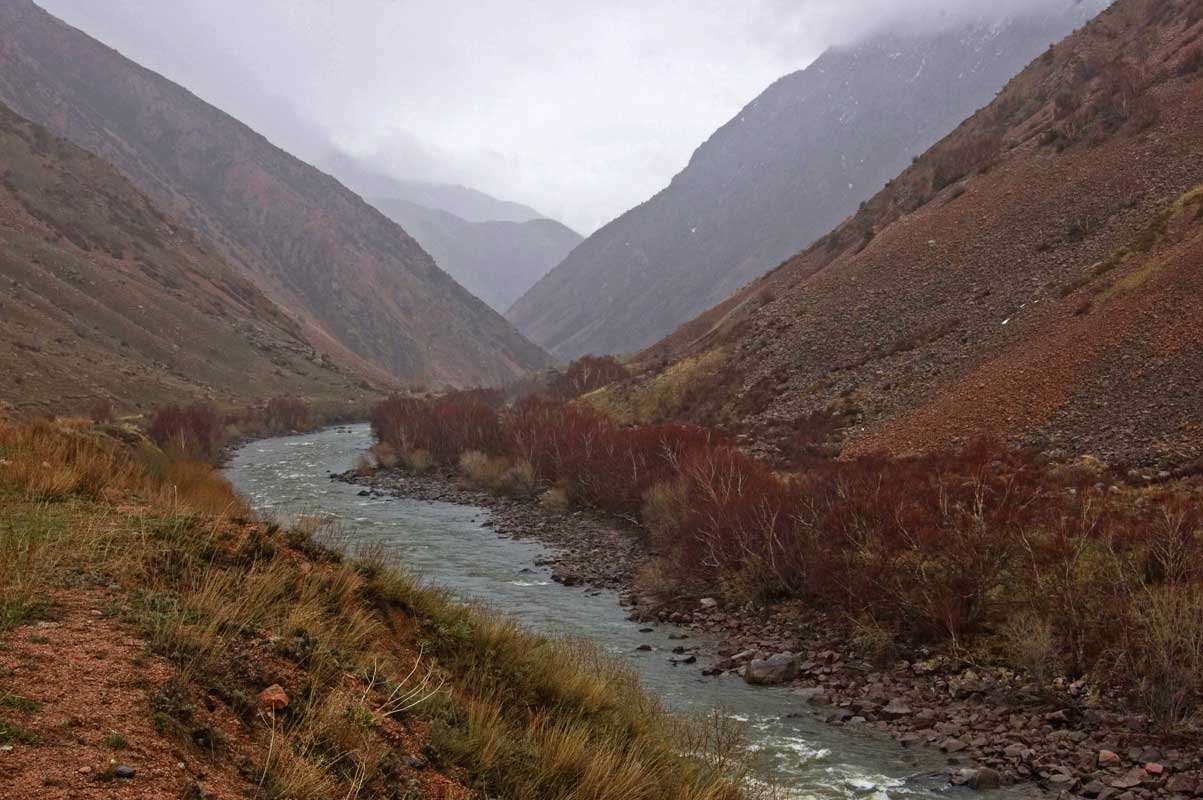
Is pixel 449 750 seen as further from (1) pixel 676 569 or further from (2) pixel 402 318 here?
(2) pixel 402 318

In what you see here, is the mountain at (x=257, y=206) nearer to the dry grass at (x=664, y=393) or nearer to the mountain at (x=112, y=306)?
the mountain at (x=112, y=306)

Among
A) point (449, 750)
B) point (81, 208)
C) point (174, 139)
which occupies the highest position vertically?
point (174, 139)

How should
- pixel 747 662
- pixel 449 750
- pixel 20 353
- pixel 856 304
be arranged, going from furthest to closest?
pixel 20 353 → pixel 856 304 → pixel 747 662 → pixel 449 750

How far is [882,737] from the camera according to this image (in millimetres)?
11375

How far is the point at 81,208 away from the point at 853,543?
328 ft

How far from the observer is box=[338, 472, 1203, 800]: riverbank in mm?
9594

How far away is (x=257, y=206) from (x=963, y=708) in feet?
561

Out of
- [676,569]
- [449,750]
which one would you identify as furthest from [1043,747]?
[676,569]

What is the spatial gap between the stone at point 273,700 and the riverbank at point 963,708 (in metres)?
8.30

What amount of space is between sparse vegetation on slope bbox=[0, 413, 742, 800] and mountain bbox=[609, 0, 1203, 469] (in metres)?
16.7

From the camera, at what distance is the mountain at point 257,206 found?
138250mm

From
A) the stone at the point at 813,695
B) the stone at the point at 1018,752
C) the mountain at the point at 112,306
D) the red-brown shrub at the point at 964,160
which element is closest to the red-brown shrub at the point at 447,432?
the mountain at the point at 112,306

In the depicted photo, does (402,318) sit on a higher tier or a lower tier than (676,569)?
higher

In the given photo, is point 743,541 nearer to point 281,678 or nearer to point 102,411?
point 281,678
